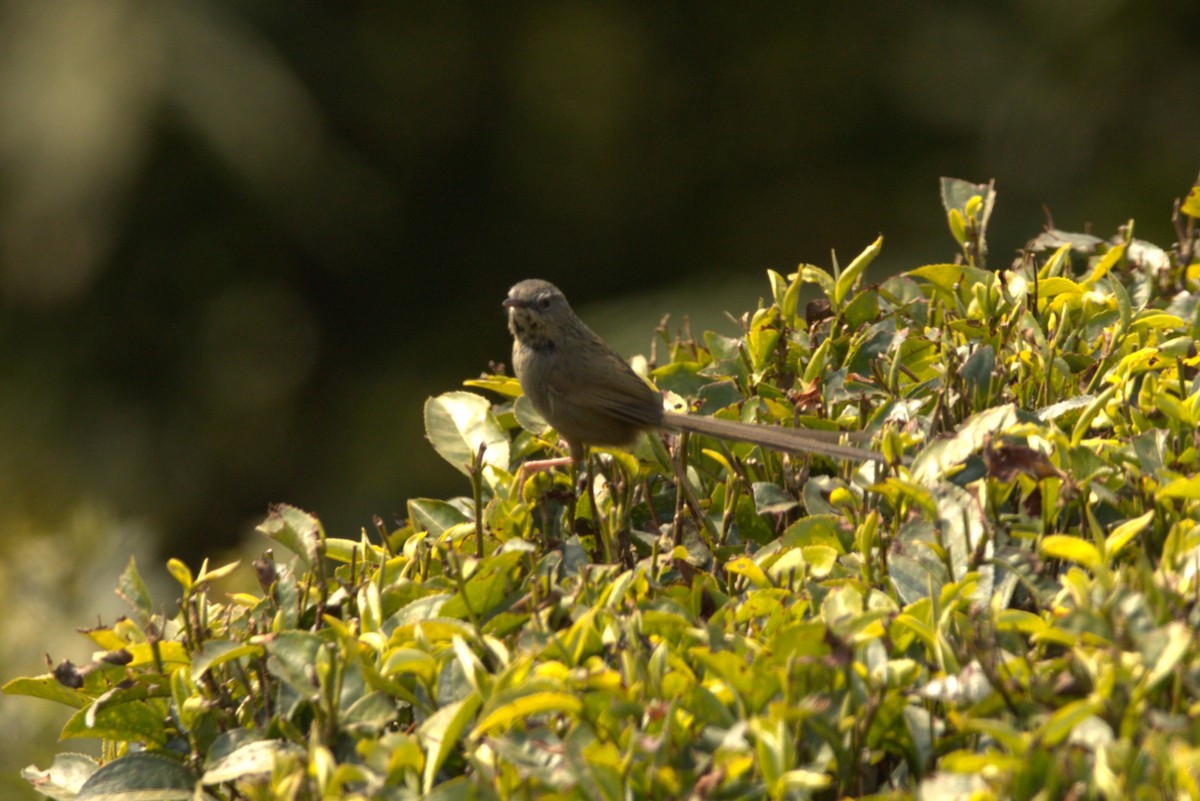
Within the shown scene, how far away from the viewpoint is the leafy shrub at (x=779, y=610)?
6.89ft

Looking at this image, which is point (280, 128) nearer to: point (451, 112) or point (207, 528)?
point (451, 112)

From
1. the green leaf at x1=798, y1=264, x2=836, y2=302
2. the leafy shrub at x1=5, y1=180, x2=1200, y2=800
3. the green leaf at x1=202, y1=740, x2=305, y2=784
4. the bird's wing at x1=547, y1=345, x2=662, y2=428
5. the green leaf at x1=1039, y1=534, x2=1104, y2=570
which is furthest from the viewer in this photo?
the bird's wing at x1=547, y1=345, x2=662, y2=428

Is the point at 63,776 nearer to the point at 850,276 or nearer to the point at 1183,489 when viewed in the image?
the point at 850,276

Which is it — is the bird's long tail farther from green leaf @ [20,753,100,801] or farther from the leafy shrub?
green leaf @ [20,753,100,801]

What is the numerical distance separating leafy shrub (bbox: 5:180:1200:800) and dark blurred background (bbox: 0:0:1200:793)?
23.3ft

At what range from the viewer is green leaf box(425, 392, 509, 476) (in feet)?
11.4

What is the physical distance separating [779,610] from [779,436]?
0.77 m

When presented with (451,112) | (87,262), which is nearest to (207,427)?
(87,262)

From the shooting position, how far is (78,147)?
10.6 metres

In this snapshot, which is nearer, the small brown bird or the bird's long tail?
the bird's long tail

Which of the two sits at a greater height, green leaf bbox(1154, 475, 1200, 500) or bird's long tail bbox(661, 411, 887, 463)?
bird's long tail bbox(661, 411, 887, 463)

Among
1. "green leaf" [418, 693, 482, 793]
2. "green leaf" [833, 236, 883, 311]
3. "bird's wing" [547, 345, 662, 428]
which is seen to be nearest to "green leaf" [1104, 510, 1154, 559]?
"green leaf" [418, 693, 482, 793]

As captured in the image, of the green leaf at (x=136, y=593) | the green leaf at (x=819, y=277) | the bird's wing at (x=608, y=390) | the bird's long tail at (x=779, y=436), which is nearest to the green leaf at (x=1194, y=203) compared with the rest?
the green leaf at (x=819, y=277)

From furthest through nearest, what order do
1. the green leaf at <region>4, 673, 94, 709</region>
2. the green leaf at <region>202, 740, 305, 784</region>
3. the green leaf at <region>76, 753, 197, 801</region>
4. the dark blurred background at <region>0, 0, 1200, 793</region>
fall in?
the dark blurred background at <region>0, 0, 1200, 793</region>, the green leaf at <region>4, 673, 94, 709</region>, the green leaf at <region>76, 753, 197, 801</region>, the green leaf at <region>202, 740, 305, 784</region>
